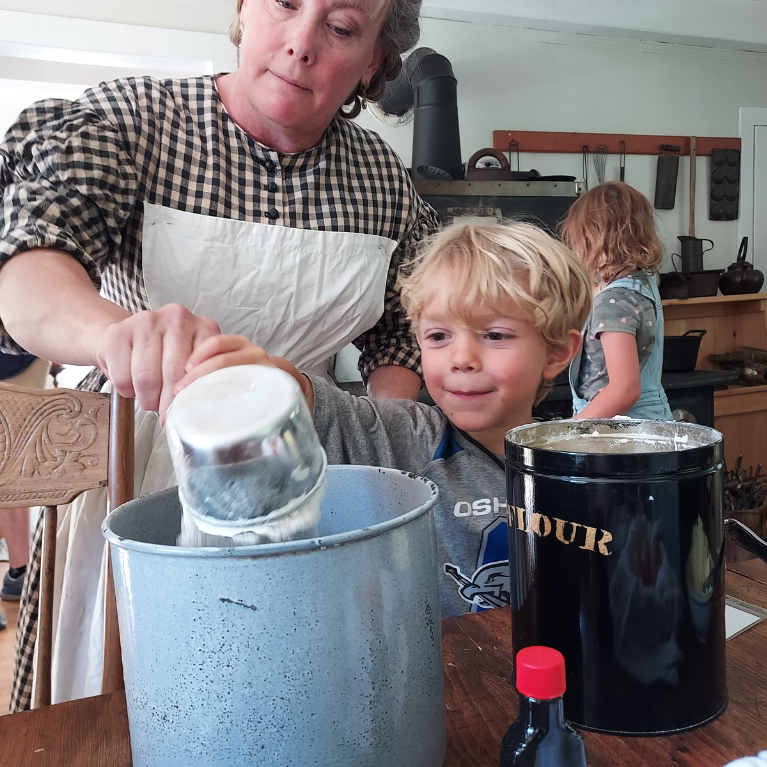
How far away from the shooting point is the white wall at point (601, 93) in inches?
130

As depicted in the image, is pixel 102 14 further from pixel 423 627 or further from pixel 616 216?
pixel 423 627

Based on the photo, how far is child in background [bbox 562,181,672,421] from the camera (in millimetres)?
1671

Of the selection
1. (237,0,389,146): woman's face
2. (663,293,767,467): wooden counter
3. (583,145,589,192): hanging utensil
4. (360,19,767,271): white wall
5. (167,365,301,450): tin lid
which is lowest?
(663,293,767,467): wooden counter

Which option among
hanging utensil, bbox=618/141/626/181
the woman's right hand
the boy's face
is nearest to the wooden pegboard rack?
hanging utensil, bbox=618/141/626/181

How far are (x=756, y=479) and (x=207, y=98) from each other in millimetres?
2789

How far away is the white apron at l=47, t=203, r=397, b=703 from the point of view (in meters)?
0.84

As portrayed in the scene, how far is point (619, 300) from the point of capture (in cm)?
172

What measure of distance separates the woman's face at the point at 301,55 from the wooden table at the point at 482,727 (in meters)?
0.65

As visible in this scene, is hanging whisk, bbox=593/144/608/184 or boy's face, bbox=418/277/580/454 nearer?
boy's face, bbox=418/277/580/454

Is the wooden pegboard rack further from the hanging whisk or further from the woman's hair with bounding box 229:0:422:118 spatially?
the woman's hair with bounding box 229:0:422:118

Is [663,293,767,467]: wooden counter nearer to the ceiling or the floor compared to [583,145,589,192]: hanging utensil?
nearer to the floor

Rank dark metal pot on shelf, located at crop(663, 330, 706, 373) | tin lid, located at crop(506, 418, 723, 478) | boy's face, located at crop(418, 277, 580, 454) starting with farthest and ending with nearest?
dark metal pot on shelf, located at crop(663, 330, 706, 373) < boy's face, located at crop(418, 277, 580, 454) < tin lid, located at crop(506, 418, 723, 478)

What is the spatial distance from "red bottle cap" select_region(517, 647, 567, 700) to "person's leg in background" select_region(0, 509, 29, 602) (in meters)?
2.39

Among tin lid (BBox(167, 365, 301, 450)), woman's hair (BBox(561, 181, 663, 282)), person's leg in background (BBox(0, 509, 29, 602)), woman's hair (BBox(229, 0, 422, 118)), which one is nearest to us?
tin lid (BBox(167, 365, 301, 450))
